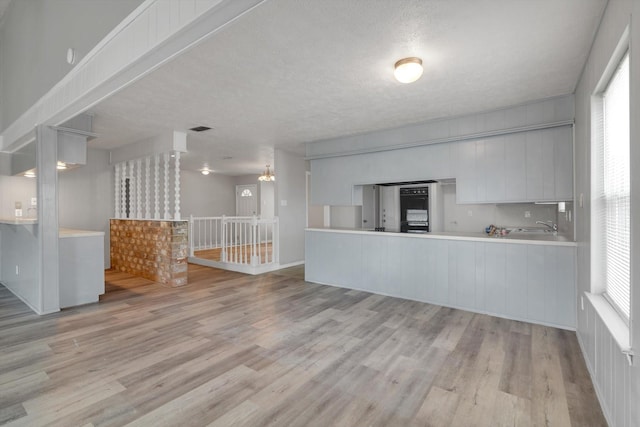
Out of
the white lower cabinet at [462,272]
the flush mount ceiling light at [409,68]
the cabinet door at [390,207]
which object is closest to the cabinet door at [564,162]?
the white lower cabinet at [462,272]

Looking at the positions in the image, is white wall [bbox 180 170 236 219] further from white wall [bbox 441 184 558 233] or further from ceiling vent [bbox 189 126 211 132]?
white wall [bbox 441 184 558 233]

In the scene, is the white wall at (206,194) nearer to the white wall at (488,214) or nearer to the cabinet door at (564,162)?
the white wall at (488,214)

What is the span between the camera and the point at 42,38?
3.26 meters

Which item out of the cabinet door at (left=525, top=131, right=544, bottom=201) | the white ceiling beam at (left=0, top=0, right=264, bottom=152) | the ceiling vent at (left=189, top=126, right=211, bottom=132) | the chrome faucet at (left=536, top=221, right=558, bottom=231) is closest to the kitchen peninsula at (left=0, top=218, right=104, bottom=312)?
the white ceiling beam at (left=0, top=0, right=264, bottom=152)

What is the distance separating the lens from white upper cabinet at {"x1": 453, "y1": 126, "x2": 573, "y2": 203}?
3.29 m

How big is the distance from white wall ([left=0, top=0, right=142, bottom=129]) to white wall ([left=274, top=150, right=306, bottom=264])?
3.65 meters

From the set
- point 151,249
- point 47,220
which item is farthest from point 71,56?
point 151,249

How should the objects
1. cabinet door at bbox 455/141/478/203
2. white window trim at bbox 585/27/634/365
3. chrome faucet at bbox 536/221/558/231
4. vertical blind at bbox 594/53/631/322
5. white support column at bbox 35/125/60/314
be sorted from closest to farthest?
white window trim at bbox 585/27/634/365
vertical blind at bbox 594/53/631/322
white support column at bbox 35/125/60/314
cabinet door at bbox 455/141/478/203
chrome faucet at bbox 536/221/558/231

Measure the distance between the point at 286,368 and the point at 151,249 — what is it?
13.6 feet

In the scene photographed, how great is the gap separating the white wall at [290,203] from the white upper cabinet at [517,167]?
347 cm

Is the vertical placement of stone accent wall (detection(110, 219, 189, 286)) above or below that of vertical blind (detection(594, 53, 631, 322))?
below

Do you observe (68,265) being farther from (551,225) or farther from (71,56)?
(551,225)

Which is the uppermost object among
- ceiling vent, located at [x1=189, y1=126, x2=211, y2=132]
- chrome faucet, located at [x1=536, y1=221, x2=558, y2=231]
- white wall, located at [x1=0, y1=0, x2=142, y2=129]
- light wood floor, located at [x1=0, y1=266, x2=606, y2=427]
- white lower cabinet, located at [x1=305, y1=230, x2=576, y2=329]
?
white wall, located at [x1=0, y1=0, x2=142, y2=129]

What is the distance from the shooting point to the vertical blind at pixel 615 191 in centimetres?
168
